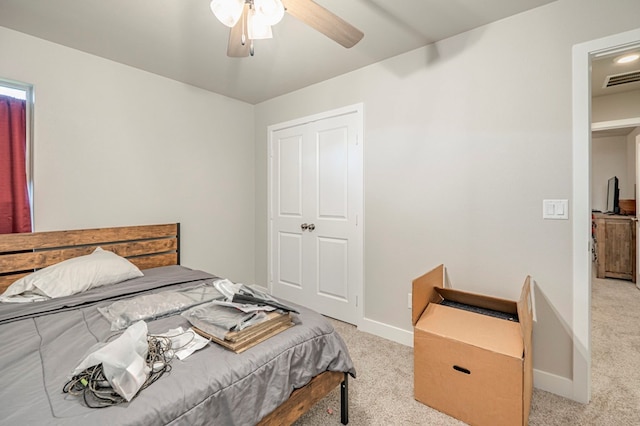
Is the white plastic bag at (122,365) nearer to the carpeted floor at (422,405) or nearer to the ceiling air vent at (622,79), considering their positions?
the carpeted floor at (422,405)

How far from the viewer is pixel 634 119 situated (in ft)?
11.6

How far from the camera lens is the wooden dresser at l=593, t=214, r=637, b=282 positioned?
4.12 m

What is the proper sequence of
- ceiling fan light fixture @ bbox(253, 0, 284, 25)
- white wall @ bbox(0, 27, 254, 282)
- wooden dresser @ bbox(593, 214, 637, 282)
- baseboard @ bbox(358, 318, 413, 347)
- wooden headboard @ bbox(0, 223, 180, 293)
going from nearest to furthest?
ceiling fan light fixture @ bbox(253, 0, 284, 25)
wooden headboard @ bbox(0, 223, 180, 293)
white wall @ bbox(0, 27, 254, 282)
baseboard @ bbox(358, 318, 413, 347)
wooden dresser @ bbox(593, 214, 637, 282)

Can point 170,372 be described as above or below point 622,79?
below

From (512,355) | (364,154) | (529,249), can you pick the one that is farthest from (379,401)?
(364,154)

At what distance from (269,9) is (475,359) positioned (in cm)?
200

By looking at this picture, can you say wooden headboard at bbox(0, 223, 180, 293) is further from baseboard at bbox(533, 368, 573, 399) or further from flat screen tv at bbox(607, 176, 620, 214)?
flat screen tv at bbox(607, 176, 620, 214)

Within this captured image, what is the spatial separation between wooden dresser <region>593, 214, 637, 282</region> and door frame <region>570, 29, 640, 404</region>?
350cm

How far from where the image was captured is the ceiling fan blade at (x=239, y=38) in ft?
4.76

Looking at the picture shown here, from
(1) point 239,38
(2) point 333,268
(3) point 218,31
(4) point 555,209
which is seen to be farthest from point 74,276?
(4) point 555,209

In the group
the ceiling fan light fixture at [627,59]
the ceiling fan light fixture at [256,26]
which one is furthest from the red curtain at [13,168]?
the ceiling fan light fixture at [627,59]

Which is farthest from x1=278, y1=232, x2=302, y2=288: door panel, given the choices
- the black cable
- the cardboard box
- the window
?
the black cable

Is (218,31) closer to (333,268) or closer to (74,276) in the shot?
(74,276)

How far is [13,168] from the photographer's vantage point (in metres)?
2.18
